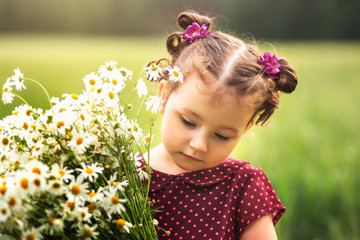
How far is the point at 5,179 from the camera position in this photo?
1399mm

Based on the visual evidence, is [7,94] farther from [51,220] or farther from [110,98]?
[51,220]

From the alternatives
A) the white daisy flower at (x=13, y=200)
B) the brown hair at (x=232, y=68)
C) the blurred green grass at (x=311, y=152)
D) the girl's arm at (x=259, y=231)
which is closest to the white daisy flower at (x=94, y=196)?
the white daisy flower at (x=13, y=200)

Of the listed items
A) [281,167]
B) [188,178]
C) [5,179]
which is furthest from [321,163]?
[5,179]

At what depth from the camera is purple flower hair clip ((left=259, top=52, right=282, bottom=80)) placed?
6.70ft

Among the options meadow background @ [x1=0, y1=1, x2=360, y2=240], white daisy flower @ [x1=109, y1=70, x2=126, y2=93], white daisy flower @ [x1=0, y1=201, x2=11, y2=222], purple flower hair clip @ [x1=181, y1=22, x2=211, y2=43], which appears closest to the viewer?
white daisy flower @ [x1=0, y1=201, x2=11, y2=222]

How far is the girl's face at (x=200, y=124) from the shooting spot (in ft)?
6.13

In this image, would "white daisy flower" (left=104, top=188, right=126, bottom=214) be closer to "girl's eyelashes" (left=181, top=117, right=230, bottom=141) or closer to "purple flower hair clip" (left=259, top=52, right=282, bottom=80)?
"girl's eyelashes" (left=181, top=117, right=230, bottom=141)

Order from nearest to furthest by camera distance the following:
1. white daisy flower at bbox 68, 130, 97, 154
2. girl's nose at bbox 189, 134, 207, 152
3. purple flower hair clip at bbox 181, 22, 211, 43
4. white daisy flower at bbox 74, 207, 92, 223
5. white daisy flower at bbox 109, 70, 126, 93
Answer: white daisy flower at bbox 74, 207, 92, 223, white daisy flower at bbox 68, 130, 97, 154, white daisy flower at bbox 109, 70, 126, 93, girl's nose at bbox 189, 134, 207, 152, purple flower hair clip at bbox 181, 22, 211, 43

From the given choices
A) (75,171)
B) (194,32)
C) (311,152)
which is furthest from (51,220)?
(311,152)

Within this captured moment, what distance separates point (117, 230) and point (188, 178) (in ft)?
1.74

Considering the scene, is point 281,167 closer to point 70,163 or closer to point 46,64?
point 70,163

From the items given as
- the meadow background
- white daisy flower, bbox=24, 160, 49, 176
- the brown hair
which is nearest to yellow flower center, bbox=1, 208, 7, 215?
white daisy flower, bbox=24, 160, 49, 176

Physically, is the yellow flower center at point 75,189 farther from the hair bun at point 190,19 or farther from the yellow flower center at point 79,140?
the hair bun at point 190,19

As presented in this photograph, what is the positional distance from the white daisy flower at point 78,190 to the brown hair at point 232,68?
2.23ft
